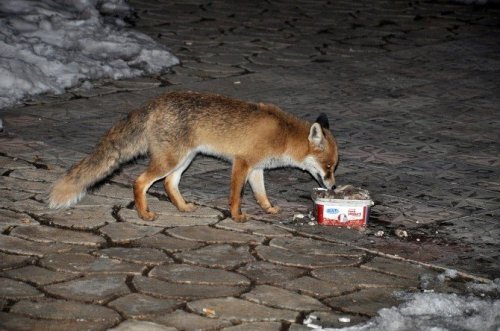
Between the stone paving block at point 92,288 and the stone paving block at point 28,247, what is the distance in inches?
22.3

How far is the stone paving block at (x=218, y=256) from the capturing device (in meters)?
6.54

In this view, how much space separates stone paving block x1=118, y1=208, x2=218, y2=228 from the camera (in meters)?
7.35

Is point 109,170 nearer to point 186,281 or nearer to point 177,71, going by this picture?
point 186,281

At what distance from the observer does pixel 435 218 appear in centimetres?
763

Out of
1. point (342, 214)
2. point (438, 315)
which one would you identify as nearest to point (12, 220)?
point (342, 214)

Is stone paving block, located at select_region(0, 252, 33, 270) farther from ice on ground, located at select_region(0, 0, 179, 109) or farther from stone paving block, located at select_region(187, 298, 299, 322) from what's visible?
ice on ground, located at select_region(0, 0, 179, 109)

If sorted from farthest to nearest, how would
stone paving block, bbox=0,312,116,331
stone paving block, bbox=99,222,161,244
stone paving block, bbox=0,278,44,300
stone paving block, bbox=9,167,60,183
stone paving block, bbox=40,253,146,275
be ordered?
1. stone paving block, bbox=9,167,60,183
2. stone paving block, bbox=99,222,161,244
3. stone paving block, bbox=40,253,146,275
4. stone paving block, bbox=0,278,44,300
5. stone paving block, bbox=0,312,116,331

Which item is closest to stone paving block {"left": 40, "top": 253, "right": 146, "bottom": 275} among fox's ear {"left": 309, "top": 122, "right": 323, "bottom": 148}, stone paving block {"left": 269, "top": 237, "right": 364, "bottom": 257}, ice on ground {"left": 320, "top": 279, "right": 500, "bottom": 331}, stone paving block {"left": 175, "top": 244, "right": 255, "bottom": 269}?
stone paving block {"left": 175, "top": 244, "right": 255, "bottom": 269}

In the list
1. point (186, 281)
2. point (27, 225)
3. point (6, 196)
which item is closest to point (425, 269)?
point (186, 281)

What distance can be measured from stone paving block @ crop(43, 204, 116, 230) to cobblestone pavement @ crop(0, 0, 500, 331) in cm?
2

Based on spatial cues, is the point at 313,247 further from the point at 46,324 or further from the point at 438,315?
the point at 46,324

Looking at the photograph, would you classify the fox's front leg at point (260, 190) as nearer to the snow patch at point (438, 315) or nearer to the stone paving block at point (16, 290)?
the snow patch at point (438, 315)

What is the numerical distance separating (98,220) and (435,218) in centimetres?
264

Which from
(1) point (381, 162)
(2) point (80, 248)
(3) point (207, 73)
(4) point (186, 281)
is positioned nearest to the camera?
(4) point (186, 281)
